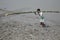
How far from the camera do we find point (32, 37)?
114 centimetres

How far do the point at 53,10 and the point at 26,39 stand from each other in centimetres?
60

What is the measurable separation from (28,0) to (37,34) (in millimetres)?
732

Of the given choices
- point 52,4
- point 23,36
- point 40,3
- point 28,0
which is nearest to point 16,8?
point 28,0

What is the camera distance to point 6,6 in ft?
5.89

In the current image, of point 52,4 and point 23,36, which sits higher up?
point 52,4

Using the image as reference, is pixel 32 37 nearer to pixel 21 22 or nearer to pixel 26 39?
pixel 26 39

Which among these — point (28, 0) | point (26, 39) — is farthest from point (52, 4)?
point (26, 39)

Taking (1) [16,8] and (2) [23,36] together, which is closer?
(2) [23,36]

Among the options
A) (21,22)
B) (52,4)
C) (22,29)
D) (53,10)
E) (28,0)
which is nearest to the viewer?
(22,29)

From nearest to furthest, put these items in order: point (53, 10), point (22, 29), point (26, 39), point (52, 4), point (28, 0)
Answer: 1. point (26, 39)
2. point (22, 29)
3. point (53, 10)
4. point (52, 4)
5. point (28, 0)

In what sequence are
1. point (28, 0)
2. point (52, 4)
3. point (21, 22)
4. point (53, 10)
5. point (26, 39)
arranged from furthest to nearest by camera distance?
point (28, 0), point (52, 4), point (53, 10), point (21, 22), point (26, 39)

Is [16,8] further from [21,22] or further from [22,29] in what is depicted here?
[22,29]

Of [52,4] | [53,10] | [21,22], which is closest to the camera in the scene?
[21,22]

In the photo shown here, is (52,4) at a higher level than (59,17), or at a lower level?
higher
